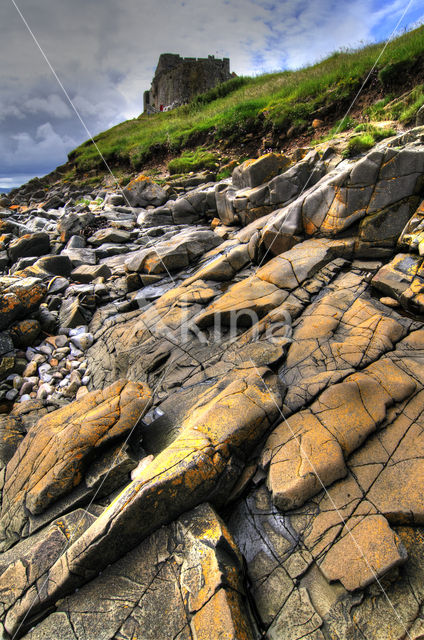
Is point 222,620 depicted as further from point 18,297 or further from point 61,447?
point 18,297

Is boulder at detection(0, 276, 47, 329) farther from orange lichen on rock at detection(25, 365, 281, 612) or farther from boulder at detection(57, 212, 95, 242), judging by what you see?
orange lichen on rock at detection(25, 365, 281, 612)

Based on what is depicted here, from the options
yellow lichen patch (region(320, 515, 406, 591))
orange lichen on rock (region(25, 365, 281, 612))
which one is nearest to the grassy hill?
orange lichen on rock (region(25, 365, 281, 612))

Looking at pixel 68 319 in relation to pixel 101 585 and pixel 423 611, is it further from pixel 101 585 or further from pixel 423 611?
pixel 423 611

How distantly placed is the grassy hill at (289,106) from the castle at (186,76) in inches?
357

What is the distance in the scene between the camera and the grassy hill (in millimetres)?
15992

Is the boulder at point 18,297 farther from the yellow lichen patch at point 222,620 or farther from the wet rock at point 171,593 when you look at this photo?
the yellow lichen patch at point 222,620

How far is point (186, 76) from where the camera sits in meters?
45.2

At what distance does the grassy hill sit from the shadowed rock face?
10.7m

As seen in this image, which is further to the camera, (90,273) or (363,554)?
(90,273)

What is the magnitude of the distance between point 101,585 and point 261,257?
8.72 m

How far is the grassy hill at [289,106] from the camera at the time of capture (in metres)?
16.0

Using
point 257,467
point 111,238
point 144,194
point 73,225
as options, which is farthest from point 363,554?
point 144,194

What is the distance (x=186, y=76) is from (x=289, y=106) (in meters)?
33.4

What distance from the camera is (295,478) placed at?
12.4ft
